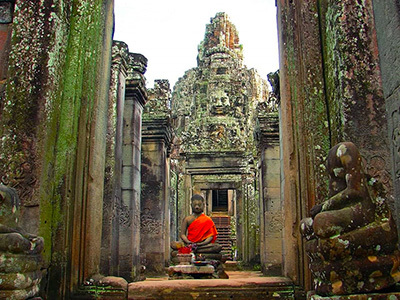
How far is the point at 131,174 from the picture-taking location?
937 cm

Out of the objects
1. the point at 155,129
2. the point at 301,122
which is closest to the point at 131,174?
the point at 155,129

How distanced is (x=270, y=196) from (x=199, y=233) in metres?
2.38

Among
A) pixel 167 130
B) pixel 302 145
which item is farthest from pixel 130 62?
pixel 302 145

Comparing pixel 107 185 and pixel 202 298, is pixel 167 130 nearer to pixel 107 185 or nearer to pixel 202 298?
pixel 107 185

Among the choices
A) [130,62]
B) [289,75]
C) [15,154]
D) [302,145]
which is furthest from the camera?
[130,62]

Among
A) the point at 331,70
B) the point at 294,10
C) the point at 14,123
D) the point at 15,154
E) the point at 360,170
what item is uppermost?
the point at 294,10

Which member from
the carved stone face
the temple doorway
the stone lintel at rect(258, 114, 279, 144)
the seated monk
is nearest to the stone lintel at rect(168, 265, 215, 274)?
the seated monk

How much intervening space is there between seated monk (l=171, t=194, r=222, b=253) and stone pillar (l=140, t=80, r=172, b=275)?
3.51 feet

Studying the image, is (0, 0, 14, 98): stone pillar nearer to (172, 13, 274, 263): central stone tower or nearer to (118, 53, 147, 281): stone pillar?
(118, 53, 147, 281): stone pillar

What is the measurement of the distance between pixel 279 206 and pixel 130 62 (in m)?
5.17

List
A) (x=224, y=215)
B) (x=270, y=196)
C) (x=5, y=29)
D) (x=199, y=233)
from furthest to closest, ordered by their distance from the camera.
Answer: (x=224, y=215), (x=270, y=196), (x=199, y=233), (x=5, y=29)

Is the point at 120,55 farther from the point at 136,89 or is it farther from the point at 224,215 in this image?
the point at 224,215

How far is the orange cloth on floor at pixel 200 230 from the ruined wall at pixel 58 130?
15.5ft

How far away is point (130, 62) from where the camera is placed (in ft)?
32.5
